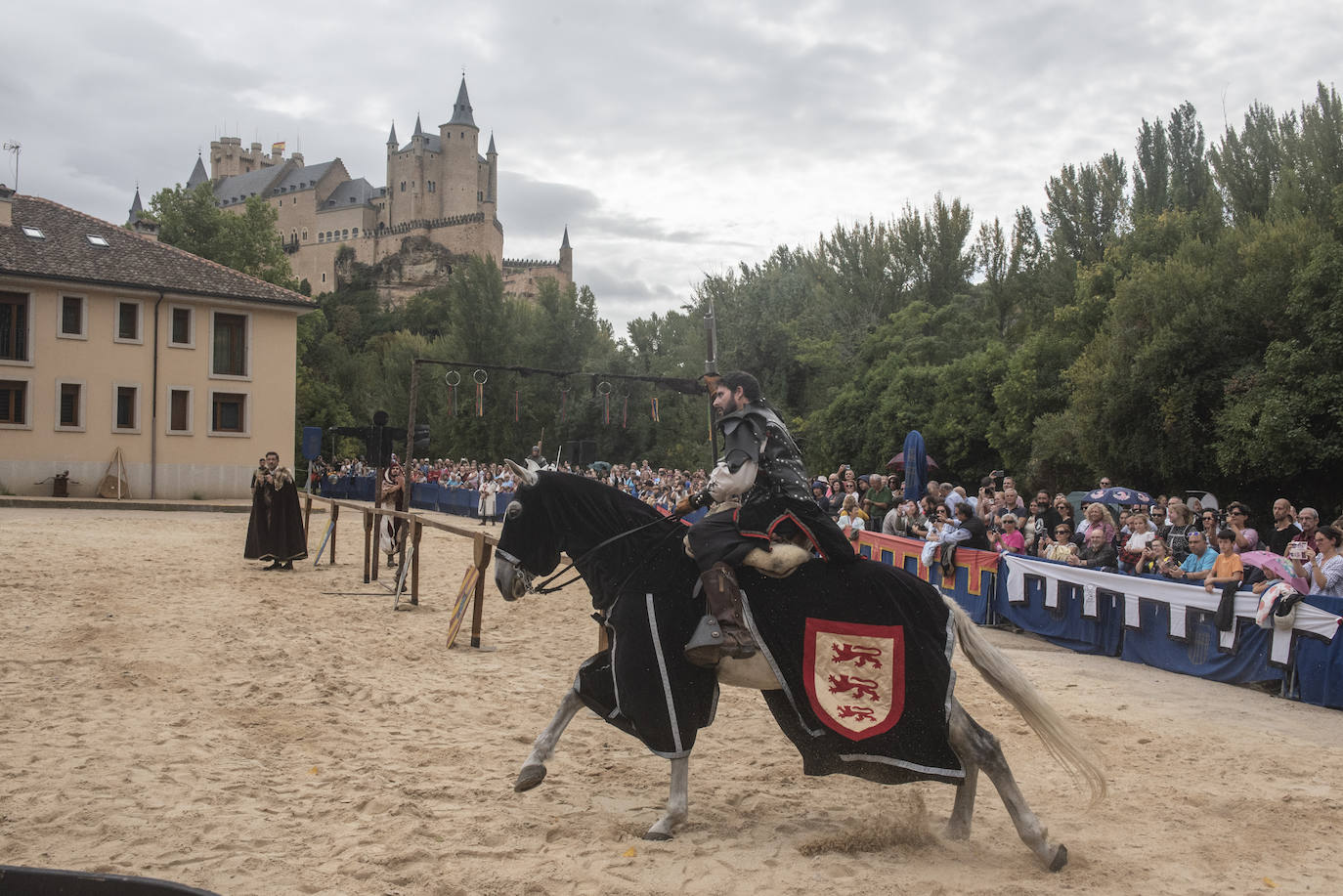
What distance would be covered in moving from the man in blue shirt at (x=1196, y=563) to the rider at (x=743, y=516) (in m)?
6.53

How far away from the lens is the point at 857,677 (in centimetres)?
504

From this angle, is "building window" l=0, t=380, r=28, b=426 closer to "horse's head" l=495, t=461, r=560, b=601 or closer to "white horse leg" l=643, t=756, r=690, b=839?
"horse's head" l=495, t=461, r=560, b=601

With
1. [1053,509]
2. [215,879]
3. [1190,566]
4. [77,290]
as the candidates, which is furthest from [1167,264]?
[77,290]

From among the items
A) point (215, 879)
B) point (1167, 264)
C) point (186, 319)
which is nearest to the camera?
point (215, 879)

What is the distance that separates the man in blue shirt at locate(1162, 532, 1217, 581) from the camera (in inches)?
396

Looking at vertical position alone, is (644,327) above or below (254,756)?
above

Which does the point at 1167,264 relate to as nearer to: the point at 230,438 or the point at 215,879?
the point at 215,879

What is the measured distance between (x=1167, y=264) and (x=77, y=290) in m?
31.5

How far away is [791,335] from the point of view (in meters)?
40.2

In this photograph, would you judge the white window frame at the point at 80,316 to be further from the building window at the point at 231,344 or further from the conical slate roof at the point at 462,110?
the conical slate roof at the point at 462,110

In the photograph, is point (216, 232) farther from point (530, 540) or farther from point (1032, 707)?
point (1032, 707)

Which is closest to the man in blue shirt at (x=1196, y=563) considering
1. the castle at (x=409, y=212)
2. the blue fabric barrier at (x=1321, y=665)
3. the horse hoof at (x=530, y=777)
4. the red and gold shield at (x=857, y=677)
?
the blue fabric barrier at (x=1321, y=665)

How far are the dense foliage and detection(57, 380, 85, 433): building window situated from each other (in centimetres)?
1744

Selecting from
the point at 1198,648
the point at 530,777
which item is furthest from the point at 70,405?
the point at 1198,648
